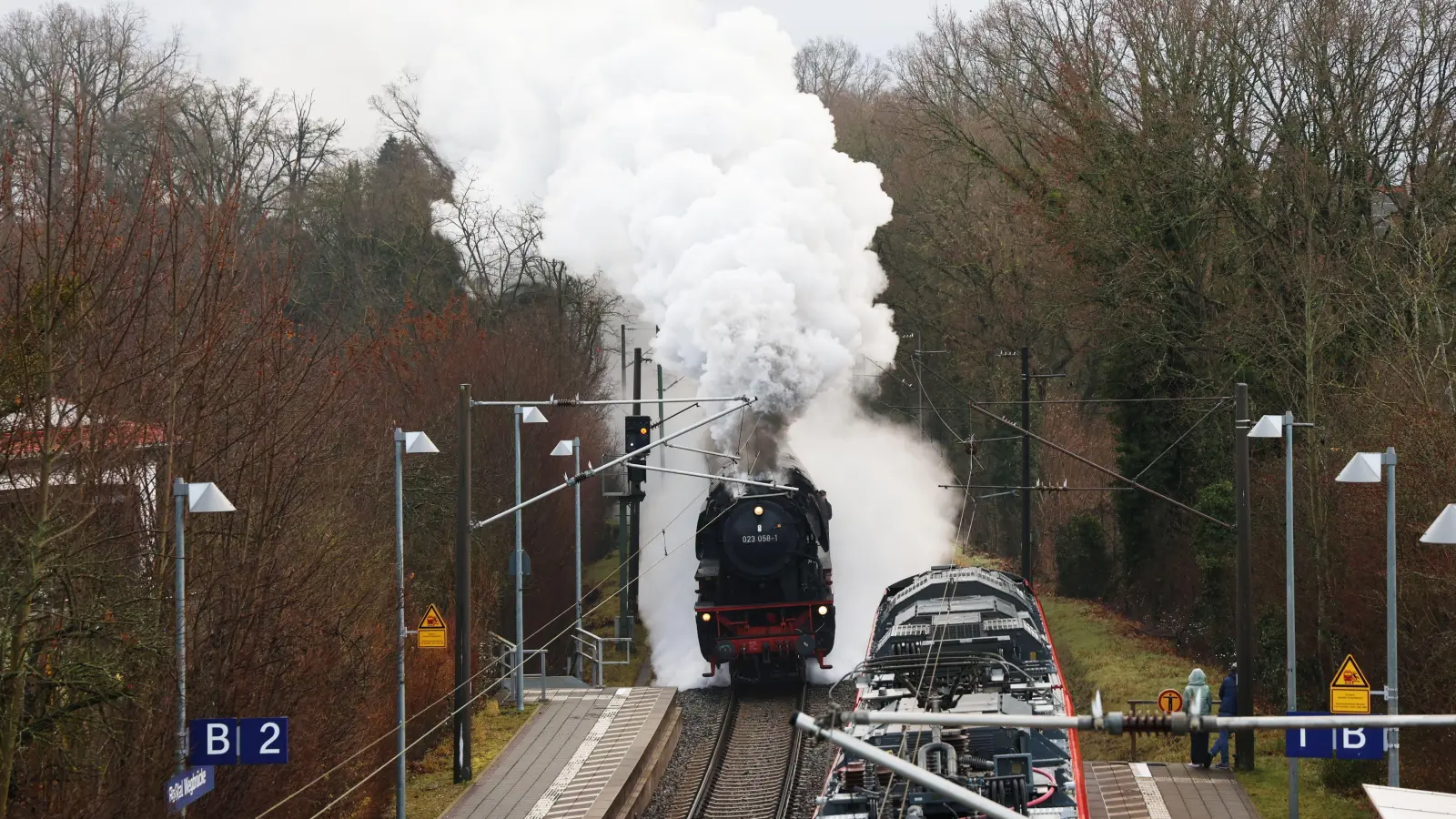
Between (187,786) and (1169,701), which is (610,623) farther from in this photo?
(187,786)

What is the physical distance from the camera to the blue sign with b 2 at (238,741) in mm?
12094

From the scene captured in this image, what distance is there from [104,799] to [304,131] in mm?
40581

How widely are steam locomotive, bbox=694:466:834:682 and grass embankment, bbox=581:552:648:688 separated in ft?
7.19

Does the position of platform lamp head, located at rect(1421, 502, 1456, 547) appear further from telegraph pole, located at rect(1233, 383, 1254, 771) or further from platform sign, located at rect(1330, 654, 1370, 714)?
telegraph pole, located at rect(1233, 383, 1254, 771)

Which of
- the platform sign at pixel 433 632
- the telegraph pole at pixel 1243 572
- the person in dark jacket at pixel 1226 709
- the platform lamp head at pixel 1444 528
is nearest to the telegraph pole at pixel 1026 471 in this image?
the person in dark jacket at pixel 1226 709

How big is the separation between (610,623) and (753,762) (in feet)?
46.2

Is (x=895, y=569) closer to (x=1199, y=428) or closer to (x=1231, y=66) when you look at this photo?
(x=1199, y=428)

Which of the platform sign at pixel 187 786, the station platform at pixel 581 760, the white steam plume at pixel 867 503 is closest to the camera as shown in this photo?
the platform sign at pixel 187 786

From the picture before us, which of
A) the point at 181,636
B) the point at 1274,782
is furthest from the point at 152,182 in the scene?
the point at 1274,782

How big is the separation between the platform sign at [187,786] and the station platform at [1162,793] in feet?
30.6

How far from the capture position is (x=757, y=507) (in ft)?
76.9

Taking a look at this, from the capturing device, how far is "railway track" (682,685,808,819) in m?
18.9

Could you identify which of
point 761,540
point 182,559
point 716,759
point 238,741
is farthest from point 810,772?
point 182,559

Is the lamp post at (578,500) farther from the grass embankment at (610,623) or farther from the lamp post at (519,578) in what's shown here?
the lamp post at (519,578)
